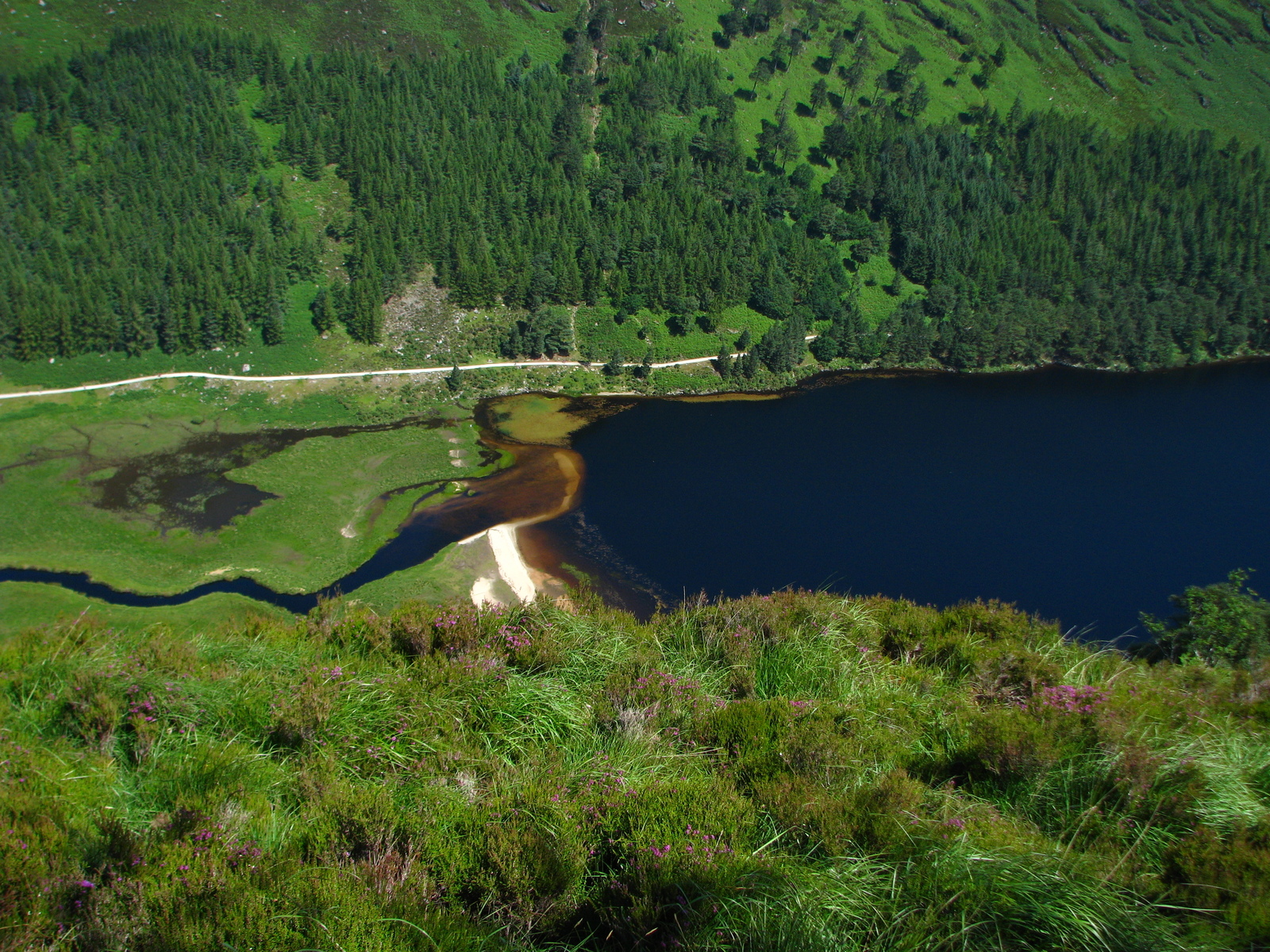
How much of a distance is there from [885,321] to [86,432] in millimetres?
93077

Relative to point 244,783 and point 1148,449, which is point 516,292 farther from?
point 244,783

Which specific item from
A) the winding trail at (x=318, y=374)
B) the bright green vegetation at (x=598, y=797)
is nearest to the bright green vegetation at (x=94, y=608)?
the winding trail at (x=318, y=374)

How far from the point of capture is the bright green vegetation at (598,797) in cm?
705

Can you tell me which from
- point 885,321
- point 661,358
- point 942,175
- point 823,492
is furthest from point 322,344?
point 942,175

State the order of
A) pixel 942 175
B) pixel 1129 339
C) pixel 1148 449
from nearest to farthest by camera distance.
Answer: pixel 1148 449, pixel 1129 339, pixel 942 175

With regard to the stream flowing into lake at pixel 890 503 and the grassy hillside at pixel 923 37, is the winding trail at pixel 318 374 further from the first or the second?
the grassy hillside at pixel 923 37

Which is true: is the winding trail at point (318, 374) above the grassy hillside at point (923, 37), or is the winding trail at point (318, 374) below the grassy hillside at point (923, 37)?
below

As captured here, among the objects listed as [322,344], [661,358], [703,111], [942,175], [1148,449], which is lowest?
[1148,449]

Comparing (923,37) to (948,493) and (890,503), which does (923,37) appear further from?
(890,503)

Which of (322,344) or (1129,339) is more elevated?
(322,344)

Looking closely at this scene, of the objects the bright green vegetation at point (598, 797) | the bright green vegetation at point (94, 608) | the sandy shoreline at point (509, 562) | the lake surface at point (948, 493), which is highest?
the bright green vegetation at point (598, 797)

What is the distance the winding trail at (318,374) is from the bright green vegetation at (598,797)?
76.4 m

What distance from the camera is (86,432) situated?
69.9 metres

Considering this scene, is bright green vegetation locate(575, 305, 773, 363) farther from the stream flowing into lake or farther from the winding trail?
the stream flowing into lake
